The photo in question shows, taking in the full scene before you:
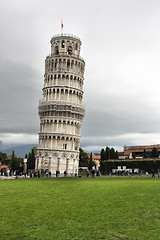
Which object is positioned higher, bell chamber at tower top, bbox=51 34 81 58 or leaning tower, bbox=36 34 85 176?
bell chamber at tower top, bbox=51 34 81 58

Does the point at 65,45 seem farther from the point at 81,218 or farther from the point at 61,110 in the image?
the point at 81,218

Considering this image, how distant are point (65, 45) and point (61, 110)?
2387 cm

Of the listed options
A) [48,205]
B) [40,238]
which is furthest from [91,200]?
[40,238]

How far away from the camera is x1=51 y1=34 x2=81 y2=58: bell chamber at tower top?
8994cm

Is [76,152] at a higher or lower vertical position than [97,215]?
higher

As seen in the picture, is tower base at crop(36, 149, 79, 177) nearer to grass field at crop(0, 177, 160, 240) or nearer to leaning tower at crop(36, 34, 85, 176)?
leaning tower at crop(36, 34, 85, 176)

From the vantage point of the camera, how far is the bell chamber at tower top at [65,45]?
89.9 metres

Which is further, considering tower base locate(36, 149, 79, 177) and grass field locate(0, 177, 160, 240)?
tower base locate(36, 149, 79, 177)

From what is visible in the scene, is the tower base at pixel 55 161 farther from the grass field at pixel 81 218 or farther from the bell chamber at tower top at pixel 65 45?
the grass field at pixel 81 218

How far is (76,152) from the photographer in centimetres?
8694

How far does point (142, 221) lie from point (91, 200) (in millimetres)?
6317

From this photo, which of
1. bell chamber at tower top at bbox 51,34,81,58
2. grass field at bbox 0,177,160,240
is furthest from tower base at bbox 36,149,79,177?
grass field at bbox 0,177,160,240

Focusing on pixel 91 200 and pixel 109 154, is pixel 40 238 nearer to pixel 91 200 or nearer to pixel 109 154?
pixel 91 200

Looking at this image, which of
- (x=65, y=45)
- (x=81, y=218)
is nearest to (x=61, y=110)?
(x=65, y=45)
